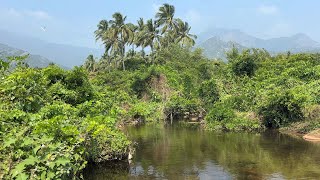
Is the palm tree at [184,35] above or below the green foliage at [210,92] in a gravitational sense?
above

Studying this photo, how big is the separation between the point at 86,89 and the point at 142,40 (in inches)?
1877

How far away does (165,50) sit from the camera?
220 ft

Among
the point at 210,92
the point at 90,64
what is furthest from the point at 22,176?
the point at 90,64

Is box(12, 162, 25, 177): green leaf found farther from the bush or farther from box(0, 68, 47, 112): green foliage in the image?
the bush

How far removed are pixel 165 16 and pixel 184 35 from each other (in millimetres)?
5431

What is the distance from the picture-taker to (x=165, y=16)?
2731 inches

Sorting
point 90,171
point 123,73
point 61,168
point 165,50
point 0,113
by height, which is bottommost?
point 90,171

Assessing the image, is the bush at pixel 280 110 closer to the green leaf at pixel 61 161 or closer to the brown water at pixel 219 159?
the brown water at pixel 219 159

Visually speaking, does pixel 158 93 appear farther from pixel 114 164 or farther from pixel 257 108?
pixel 114 164

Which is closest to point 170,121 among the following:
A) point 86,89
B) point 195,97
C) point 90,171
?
point 195,97

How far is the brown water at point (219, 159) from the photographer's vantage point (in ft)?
55.6

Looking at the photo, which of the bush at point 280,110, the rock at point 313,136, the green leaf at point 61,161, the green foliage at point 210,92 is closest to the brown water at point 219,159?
the rock at point 313,136

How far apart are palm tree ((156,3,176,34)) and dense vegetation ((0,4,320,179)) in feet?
0.61

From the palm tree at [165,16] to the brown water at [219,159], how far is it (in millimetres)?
42719
